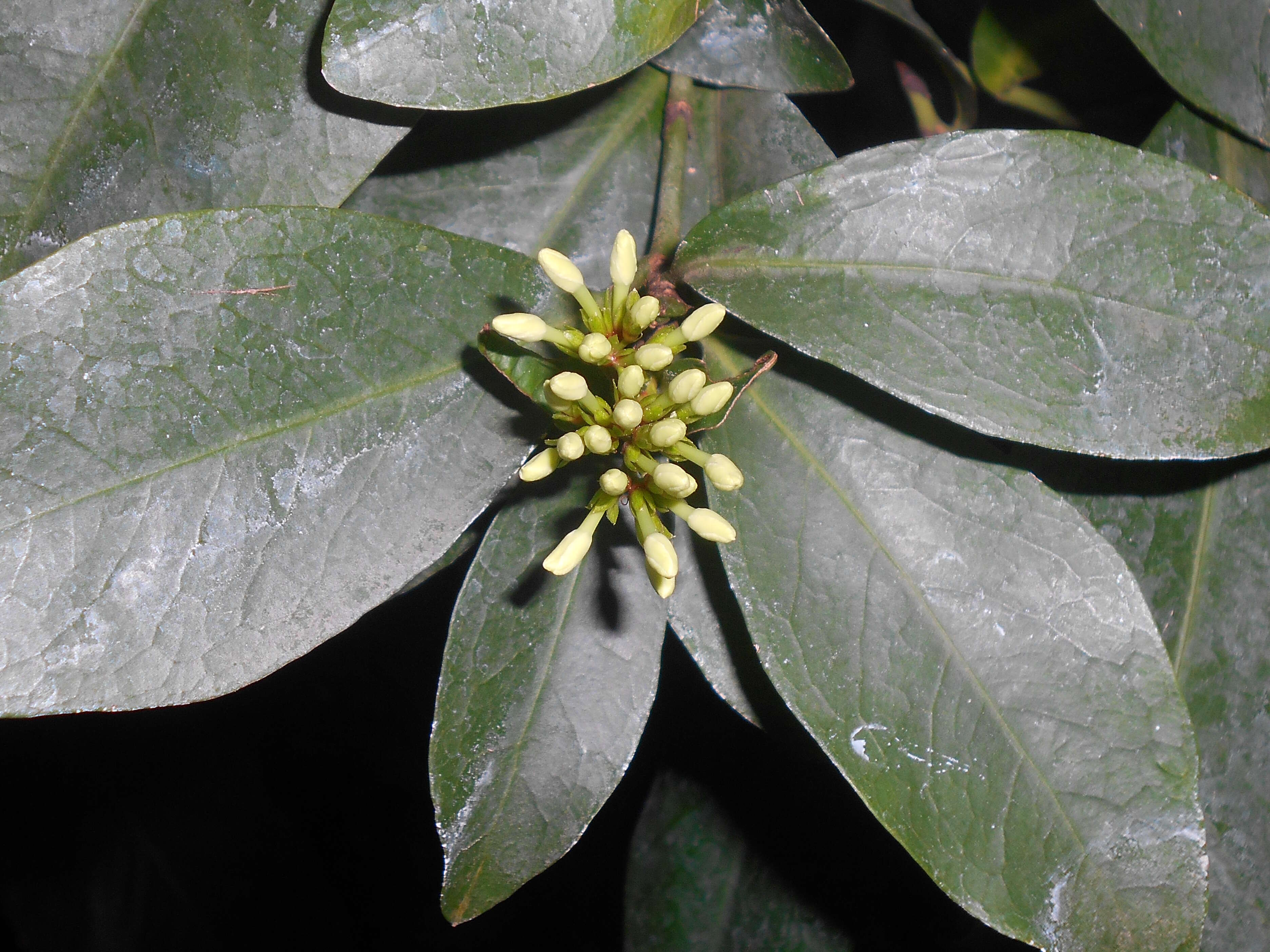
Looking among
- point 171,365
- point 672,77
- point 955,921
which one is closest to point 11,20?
point 171,365

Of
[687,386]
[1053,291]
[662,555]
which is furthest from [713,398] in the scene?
[1053,291]

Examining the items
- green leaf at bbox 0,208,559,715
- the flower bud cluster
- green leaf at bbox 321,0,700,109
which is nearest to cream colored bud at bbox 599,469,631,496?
the flower bud cluster

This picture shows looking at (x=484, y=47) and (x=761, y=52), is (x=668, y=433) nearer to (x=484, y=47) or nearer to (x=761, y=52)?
(x=484, y=47)

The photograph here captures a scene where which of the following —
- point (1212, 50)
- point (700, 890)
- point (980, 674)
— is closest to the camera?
point (980, 674)

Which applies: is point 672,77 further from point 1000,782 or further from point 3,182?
point 1000,782

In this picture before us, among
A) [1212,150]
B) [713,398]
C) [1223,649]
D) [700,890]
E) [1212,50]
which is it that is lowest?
[700,890]

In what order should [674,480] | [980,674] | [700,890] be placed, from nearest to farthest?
[674,480], [980,674], [700,890]

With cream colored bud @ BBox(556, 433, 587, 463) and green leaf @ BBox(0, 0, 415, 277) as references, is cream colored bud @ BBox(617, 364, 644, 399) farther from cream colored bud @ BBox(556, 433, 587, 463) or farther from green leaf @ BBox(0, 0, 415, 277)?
green leaf @ BBox(0, 0, 415, 277)
